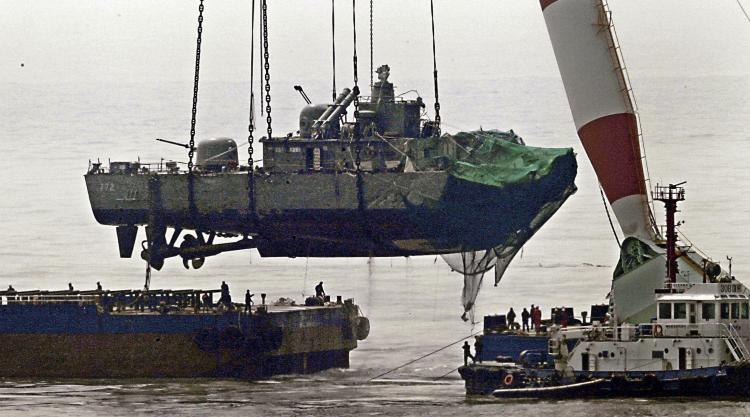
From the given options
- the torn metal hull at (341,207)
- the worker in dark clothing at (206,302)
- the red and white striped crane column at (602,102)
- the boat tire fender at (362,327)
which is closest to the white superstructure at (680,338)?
the red and white striped crane column at (602,102)

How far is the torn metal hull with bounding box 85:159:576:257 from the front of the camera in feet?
363

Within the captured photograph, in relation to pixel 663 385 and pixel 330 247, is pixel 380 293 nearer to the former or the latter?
pixel 330 247

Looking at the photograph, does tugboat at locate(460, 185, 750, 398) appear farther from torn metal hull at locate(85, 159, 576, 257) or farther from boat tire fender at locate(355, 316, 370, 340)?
boat tire fender at locate(355, 316, 370, 340)

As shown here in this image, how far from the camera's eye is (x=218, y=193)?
114 m

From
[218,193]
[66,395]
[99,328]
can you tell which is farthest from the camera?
[218,193]

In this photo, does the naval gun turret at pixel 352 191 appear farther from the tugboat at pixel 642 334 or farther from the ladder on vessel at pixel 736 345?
the ladder on vessel at pixel 736 345

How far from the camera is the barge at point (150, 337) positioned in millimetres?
105562

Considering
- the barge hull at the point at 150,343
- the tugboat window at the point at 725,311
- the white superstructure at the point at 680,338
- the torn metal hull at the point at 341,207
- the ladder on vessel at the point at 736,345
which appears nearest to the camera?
the ladder on vessel at the point at 736,345

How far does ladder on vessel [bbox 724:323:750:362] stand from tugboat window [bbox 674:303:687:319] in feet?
4.49

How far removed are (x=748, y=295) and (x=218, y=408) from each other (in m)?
16.3

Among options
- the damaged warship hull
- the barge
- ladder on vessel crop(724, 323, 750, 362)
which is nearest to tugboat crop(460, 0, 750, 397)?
ladder on vessel crop(724, 323, 750, 362)

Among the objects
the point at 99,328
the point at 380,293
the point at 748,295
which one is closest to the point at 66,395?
the point at 99,328

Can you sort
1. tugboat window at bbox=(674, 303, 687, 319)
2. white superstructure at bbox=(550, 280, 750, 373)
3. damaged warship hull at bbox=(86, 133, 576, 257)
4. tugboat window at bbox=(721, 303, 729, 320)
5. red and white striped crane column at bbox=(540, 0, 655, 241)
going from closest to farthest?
white superstructure at bbox=(550, 280, 750, 373) → tugboat window at bbox=(721, 303, 729, 320) → tugboat window at bbox=(674, 303, 687, 319) → red and white striped crane column at bbox=(540, 0, 655, 241) → damaged warship hull at bbox=(86, 133, 576, 257)

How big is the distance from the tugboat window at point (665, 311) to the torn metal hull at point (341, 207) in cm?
1723
